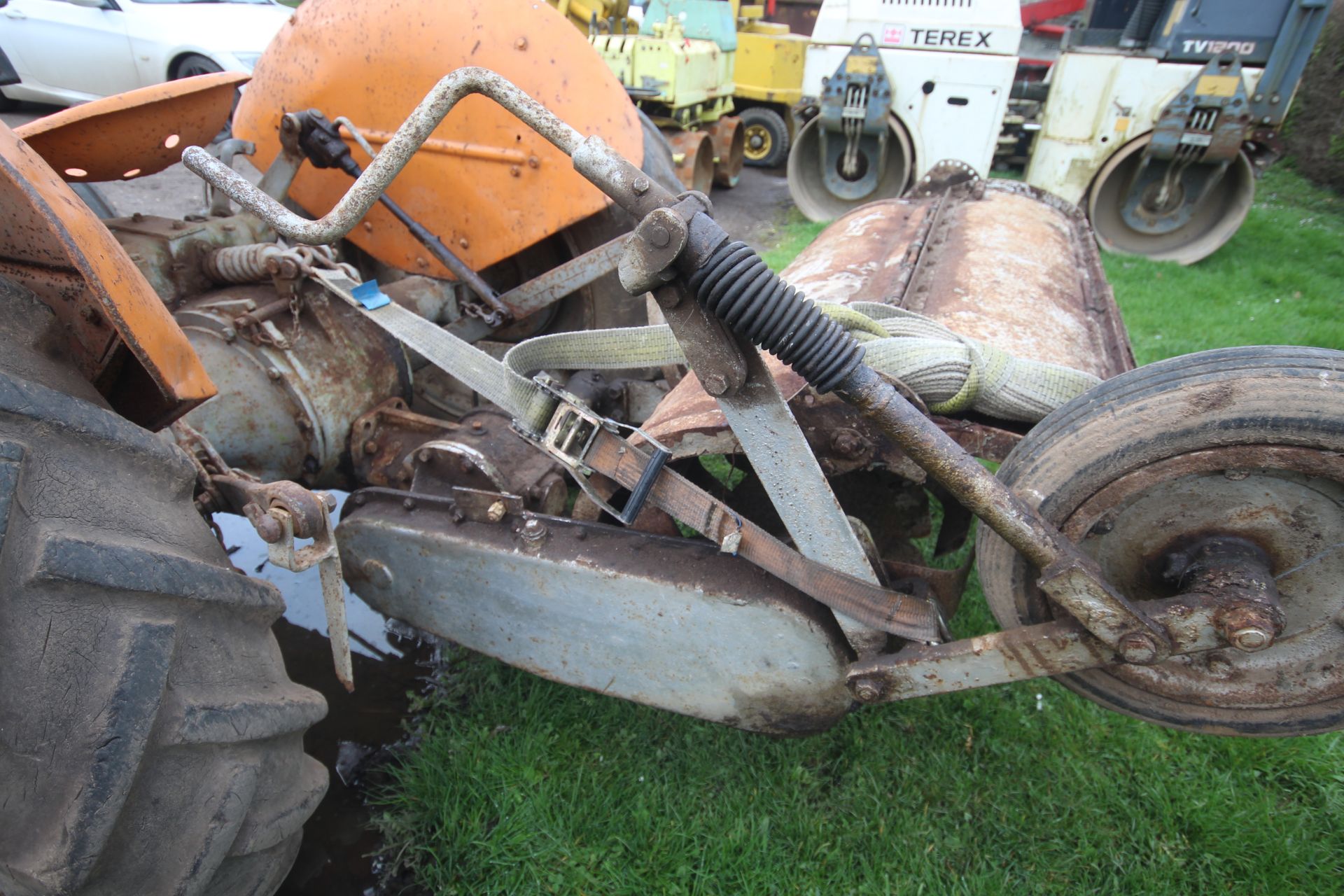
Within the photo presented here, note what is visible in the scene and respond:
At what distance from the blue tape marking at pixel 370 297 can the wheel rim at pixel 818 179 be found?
5.98 m

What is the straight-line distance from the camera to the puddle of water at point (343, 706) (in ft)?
5.97

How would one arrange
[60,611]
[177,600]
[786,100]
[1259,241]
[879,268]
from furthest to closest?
[786,100] → [1259,241] → [879,268] → [177,600] → [60,611]

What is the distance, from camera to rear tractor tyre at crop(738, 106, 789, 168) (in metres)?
9.12

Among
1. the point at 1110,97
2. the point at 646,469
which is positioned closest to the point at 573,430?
the point at 646,469

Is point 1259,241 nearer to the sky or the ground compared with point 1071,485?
nearer to the ground

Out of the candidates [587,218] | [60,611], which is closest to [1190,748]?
[587,218]

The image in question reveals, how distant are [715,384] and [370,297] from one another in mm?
844

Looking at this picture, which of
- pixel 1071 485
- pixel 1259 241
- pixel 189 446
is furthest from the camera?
pixel 1259 241

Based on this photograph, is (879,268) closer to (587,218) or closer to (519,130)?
(587,218)

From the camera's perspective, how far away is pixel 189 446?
1548 millimetres

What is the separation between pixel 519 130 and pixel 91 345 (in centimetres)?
107

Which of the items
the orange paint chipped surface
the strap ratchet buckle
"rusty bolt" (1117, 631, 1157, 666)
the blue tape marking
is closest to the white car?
→ the orange paint chipped surface

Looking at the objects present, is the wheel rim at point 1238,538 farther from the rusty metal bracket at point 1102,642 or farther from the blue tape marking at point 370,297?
the blue tape marking at point 370,297

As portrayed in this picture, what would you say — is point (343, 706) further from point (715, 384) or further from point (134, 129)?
point (715, 384)
